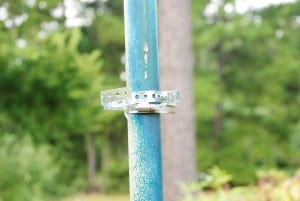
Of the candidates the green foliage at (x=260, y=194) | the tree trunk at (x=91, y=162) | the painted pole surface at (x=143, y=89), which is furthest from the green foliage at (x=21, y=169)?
the tree trunk at (x=91, y=162)

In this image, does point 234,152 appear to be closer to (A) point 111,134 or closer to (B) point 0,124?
(A) point 111,134

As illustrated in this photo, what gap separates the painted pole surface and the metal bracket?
2 centimetres

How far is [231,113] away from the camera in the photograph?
1515 cm

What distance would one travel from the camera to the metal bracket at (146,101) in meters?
1.00

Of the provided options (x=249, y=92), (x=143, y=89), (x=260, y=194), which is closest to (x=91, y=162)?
(x=249, y=92)

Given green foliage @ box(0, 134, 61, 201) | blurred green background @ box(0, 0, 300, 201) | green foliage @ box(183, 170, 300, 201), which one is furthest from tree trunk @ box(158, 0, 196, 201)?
blurred green background @ box(0, 0, 300, 201)

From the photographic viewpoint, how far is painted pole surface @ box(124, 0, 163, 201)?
3.35 ft

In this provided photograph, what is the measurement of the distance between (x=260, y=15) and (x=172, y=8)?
31.4 ft

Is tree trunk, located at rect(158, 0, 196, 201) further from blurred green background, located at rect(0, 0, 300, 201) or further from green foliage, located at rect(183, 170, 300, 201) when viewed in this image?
blurred green background, located at rect(0, 0, 300, 201)

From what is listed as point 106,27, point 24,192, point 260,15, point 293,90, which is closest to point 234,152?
point 293,90

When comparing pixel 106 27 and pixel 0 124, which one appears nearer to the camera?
pixel 0 124

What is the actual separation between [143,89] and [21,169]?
4.94 meters

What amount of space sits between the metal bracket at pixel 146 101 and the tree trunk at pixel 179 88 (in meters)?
3.73

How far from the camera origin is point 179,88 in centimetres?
492
